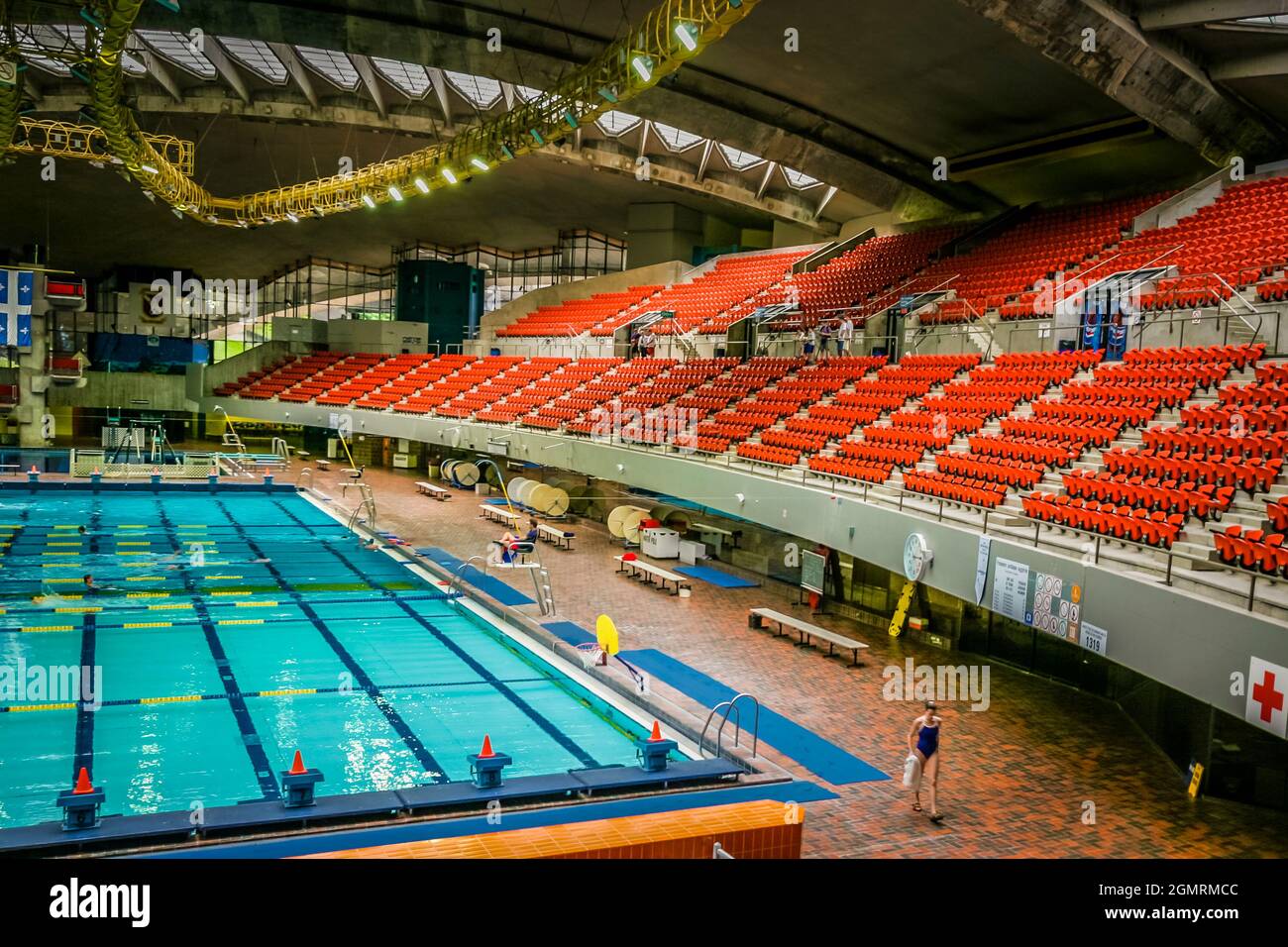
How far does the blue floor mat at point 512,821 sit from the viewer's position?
6.90 meters

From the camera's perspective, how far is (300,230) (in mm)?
43062

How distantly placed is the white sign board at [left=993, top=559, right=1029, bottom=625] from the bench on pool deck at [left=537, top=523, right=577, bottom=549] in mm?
12467

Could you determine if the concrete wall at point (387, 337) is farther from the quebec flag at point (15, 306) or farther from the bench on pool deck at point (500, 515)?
the bench on pool deck at point (500, 515)

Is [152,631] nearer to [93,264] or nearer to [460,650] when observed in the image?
[460,650]

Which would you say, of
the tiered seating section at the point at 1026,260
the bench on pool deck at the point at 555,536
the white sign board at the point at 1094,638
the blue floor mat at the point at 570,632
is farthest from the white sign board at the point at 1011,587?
the bench on pool deck at the point at 555,536

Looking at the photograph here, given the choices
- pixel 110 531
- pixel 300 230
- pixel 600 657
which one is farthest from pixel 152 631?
pixel 300 230

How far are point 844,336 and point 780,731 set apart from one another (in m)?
14.7

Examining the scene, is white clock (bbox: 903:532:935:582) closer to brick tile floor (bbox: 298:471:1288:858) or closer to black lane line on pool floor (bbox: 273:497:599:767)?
brick tile floor (bbox: 298:471:1288:858)

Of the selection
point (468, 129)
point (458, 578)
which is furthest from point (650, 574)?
point (468, 129)

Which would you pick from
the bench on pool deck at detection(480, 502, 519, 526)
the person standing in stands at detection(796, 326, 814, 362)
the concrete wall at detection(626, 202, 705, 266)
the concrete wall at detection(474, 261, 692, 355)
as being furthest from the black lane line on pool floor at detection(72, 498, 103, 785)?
the concrete wall at detection(626, 202, 705, 266)

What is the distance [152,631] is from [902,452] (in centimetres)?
1181

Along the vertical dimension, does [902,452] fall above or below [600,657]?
above

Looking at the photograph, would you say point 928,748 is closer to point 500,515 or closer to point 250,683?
point 250,683

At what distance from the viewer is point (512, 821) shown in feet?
25.4
